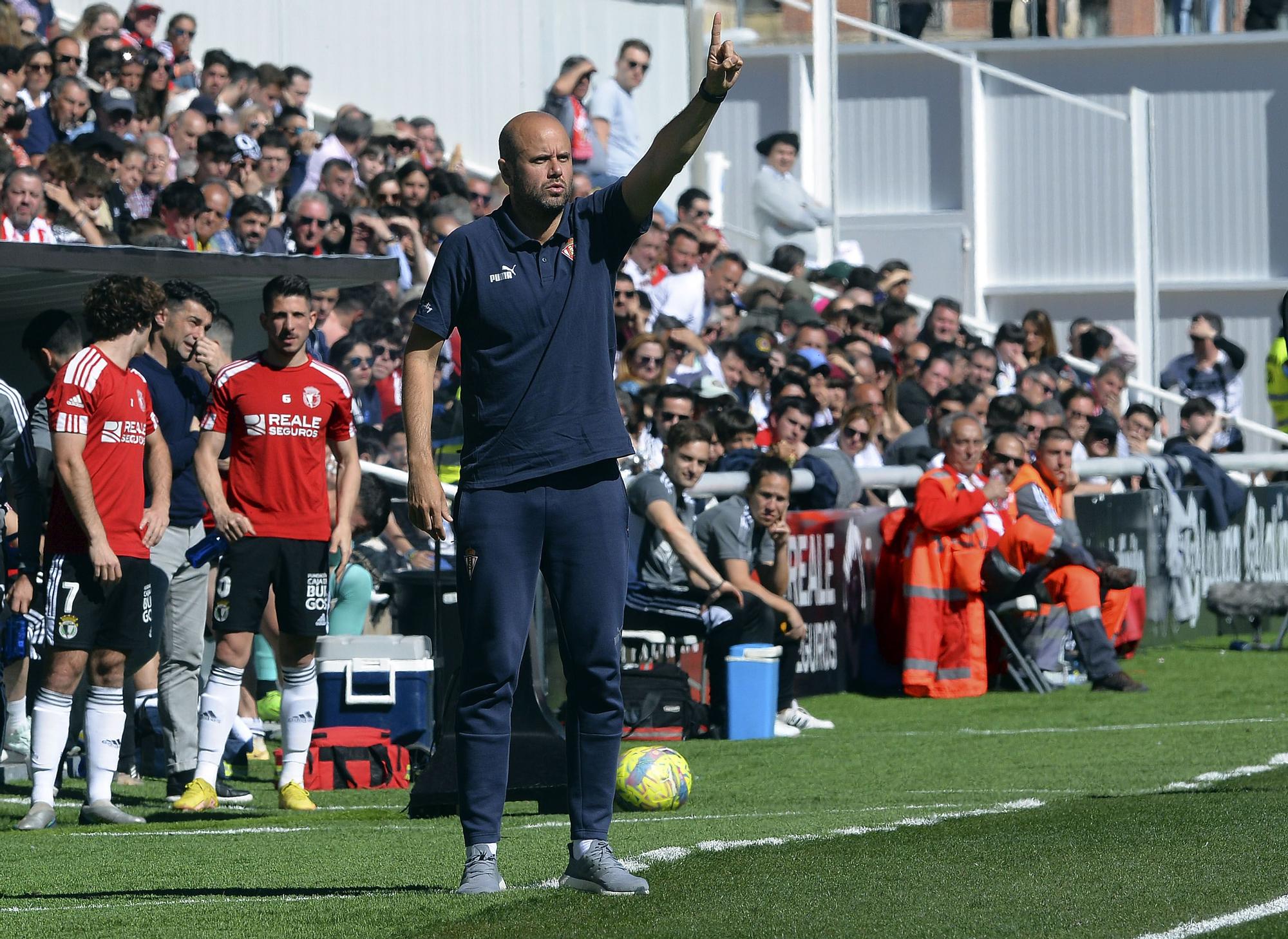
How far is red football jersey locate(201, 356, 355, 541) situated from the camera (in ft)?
31.4

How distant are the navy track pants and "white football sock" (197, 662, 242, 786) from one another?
3.50m

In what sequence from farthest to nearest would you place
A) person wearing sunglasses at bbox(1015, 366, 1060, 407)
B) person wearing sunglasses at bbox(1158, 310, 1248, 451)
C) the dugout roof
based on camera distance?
1. person wearing sunglasses at bbox(1158, 310, 1248, 451)
2. person wearing sunglasses at bbox(1015, 366, 1060, 407)
3. the dugout roof

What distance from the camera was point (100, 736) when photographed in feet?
30.2

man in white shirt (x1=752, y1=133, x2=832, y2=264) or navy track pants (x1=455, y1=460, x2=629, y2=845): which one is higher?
man in white shirt (x1=752, y1=133, x2=832, y2=264)

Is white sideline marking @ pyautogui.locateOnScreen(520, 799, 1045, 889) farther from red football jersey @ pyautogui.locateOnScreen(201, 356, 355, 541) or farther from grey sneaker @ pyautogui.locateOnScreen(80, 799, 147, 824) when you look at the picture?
red football jersey @ pyautogui.locateOnScreen(201, 356, 355, 541)

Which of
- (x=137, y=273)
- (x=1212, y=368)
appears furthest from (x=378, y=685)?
(x=1212, y=368)

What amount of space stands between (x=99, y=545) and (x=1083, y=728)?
576 cm

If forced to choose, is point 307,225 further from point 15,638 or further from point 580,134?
point 15,638

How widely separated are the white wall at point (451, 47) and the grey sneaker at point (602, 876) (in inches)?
719

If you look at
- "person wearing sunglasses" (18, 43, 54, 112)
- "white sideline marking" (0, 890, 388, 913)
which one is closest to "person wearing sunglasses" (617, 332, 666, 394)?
"person wearing sunglasses" (18, 43, 54, 112)

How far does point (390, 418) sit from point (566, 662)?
7.50 metres

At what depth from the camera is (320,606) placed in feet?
31.6

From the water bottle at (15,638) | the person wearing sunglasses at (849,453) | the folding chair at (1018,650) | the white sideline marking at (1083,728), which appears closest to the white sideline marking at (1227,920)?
the water bottle at (15,638)

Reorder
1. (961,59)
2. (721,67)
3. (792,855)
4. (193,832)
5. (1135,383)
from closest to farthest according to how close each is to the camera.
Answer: (721,67) → (792,855) → (193,832) → (1135,383) → (961,59)
